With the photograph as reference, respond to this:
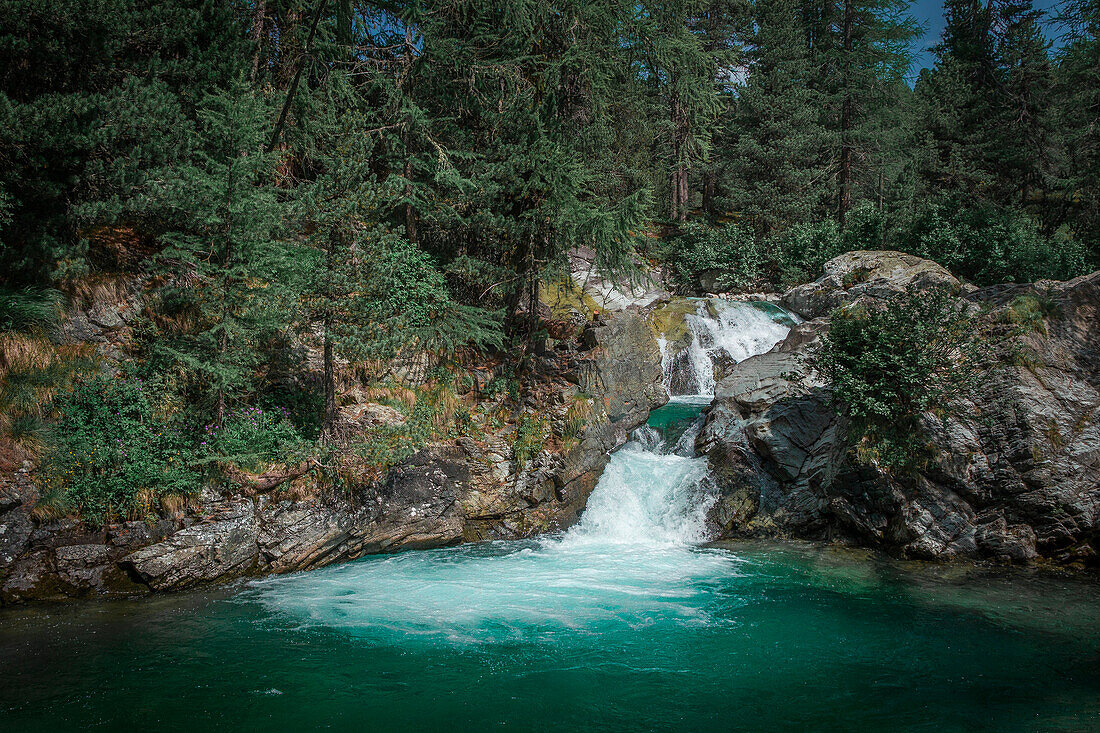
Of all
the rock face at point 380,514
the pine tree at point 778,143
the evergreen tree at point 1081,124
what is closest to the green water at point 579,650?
the rock face at point 380,514

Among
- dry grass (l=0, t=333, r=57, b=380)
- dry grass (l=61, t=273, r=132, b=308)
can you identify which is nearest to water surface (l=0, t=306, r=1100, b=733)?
dry grass (l=0, t=333, r=57, b=380)

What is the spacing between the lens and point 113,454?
8414mm

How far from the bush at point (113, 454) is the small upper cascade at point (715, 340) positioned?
11.6 m

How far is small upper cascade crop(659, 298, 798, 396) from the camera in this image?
1642 cm

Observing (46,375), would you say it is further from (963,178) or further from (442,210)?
(963,178)

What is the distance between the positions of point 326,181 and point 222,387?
3.80m

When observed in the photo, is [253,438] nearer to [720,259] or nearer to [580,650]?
[580,650]

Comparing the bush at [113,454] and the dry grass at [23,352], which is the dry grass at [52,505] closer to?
the bush at [113,454]

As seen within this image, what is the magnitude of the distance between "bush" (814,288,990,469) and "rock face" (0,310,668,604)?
492cm

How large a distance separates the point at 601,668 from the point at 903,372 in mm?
7053

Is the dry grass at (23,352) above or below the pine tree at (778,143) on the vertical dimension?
below

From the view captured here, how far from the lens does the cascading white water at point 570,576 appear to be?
752 cm

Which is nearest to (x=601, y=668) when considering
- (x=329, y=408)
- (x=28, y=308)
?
(x=329, y=408)

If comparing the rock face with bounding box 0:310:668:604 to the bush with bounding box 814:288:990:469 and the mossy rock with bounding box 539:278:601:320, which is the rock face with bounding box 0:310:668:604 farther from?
the bush with bounding box 814:288:990:469
